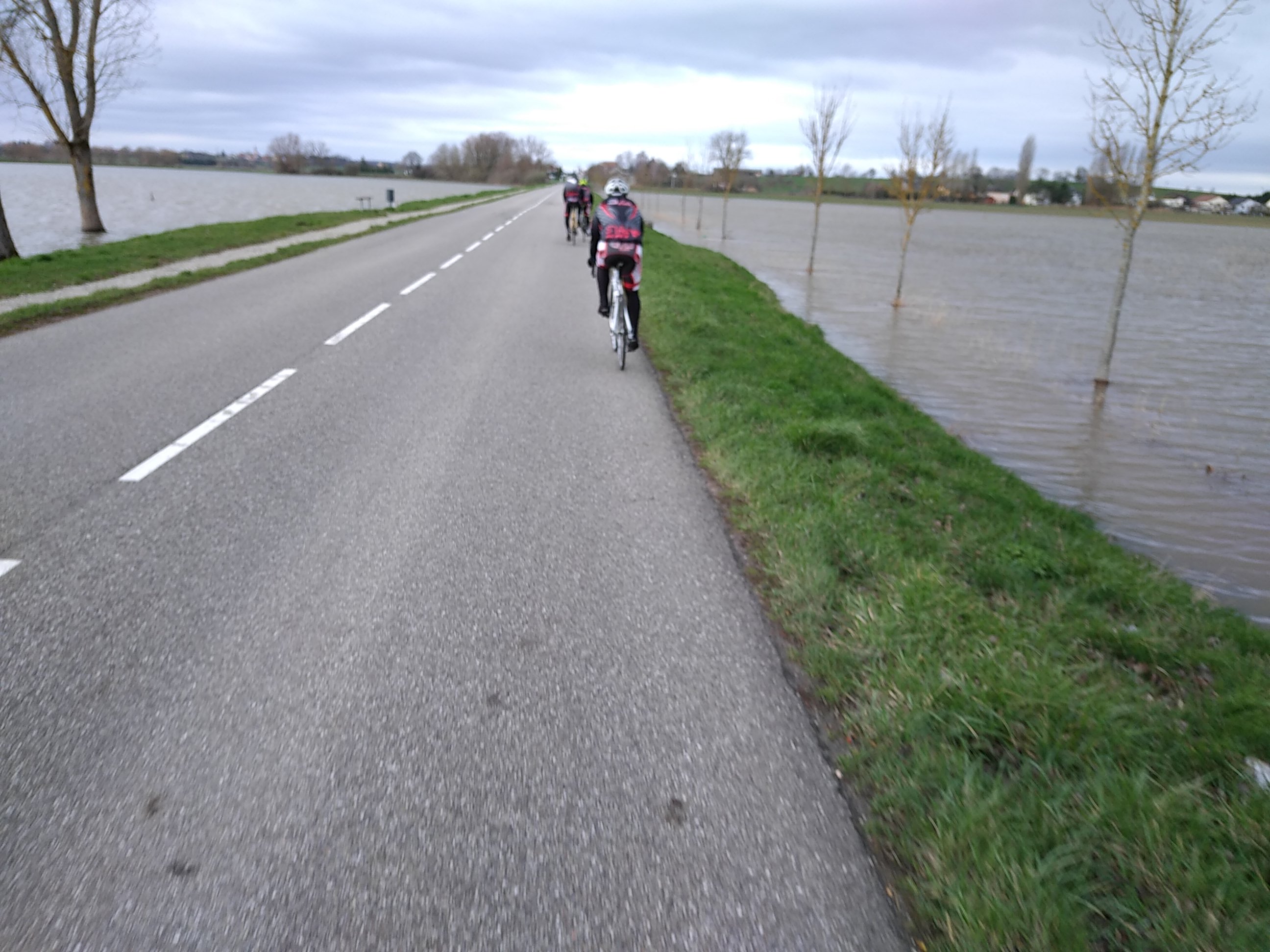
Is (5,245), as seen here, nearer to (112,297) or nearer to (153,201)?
(112,297)

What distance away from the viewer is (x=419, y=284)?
16641mm

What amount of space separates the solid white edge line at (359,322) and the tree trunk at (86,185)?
818 inches

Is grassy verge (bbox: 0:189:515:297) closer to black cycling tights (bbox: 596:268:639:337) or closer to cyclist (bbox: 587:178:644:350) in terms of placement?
black cycling tights (bbox: 596:268:639:337)

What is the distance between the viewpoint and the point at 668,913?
242 centimetres

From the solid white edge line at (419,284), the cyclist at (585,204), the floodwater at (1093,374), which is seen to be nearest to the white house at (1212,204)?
the floodwater at (1093,374)

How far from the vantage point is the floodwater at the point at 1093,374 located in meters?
8.39

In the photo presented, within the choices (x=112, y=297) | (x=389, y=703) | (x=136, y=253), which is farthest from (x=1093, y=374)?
(x=136, y=253)

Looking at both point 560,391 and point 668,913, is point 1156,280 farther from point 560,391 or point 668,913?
point 668,913

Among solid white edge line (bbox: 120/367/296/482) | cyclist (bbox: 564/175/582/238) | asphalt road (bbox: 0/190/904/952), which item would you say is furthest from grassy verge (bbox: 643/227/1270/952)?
cyclist (bbox: 564/175/582/238)

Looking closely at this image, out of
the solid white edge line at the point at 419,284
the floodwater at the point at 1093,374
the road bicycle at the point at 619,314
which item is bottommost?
the floodwater at the point at 1093,374

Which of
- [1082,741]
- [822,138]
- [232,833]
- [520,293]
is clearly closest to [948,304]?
[822,138]

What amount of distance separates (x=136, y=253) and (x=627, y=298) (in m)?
14.5

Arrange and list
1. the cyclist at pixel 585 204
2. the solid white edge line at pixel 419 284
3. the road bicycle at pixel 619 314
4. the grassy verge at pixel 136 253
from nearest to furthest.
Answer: the road bicycle at pixel 619 314 → the grassy verge at pixel 136 253 → the solid white edge line at pixel 419 284 → the cyclist at pixel 585 204

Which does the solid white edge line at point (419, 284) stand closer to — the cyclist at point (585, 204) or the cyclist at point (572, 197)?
the cyclist at point (585, 204)
